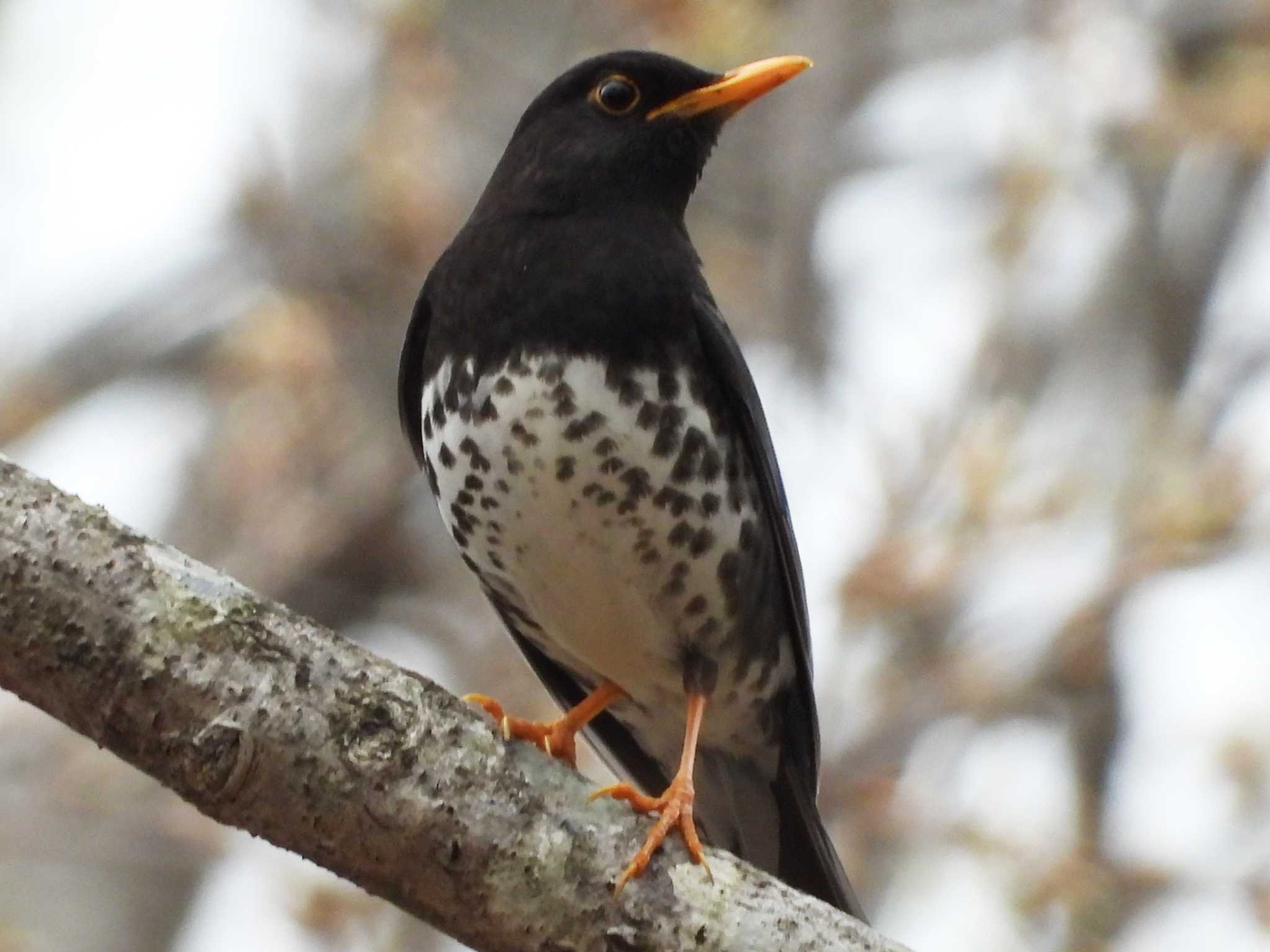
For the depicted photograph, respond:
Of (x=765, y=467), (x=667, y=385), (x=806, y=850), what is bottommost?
(x=806, y=850)

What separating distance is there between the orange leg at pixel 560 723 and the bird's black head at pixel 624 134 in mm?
1296

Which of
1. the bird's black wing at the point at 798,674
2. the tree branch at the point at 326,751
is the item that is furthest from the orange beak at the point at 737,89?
the tree branch at the point at 326,751

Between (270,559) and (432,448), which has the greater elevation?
(270,559)

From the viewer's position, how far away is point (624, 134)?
14.0 feet

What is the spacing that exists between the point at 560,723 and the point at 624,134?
1.56m

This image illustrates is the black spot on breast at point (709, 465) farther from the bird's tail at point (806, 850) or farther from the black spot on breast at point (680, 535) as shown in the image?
the bird's tail at point (806, 850)

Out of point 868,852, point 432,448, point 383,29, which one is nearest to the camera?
point 432,448

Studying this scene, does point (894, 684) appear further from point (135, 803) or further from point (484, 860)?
point (484, 860)

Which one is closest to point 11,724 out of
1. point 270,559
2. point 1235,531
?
point 270,559

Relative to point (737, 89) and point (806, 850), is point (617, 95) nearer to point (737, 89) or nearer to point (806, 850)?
point (737, 89)

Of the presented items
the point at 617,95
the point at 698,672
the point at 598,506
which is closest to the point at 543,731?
the point at 598,506

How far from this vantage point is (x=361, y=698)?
2754 mm

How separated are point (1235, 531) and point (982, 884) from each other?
1.59 m

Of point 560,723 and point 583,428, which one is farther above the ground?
point 583,428
